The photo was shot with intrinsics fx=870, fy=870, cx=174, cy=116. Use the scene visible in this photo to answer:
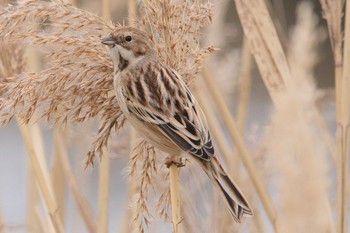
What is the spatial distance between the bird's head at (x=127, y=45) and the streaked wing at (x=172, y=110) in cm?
6

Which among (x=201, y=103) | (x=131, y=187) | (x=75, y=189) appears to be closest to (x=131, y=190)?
(x=131, y=187)

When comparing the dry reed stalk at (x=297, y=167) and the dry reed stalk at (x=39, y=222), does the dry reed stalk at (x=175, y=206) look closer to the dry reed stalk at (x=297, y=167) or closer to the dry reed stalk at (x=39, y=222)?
the dry reed stalk at (x=297, y=167)

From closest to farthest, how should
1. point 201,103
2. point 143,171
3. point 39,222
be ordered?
point 143,171
point 201,103
point 39,222

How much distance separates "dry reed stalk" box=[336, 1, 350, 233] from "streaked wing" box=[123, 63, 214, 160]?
39 cm

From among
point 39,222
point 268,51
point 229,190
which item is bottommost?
point 39,222

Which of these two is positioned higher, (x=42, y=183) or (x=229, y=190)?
(x=229, y=190)

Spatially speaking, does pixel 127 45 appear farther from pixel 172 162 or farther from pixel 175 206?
pixel 175 206

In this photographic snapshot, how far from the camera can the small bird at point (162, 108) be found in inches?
76.3

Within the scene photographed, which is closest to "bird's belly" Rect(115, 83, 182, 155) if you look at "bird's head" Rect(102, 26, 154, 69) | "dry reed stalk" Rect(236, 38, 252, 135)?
"bird's head" Rect(102, 26, 154, 69)

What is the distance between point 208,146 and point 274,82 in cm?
51

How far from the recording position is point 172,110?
6.52ft

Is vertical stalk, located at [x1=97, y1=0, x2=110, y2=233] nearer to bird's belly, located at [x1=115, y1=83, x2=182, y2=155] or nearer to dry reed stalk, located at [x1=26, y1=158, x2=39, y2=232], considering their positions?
bird's belly, located at [x1=115, y1=83, x2=182, y2=155]

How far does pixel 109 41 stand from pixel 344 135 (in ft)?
2.13

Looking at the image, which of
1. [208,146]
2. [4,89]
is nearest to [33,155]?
[4,89]
